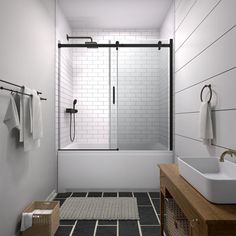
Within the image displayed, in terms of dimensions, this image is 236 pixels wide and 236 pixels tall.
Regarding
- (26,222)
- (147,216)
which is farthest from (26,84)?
(147,216)

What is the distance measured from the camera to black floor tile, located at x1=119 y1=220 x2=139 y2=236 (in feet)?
7.47

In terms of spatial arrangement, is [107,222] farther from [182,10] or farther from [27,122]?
[182,10]

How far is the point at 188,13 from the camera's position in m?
2.73

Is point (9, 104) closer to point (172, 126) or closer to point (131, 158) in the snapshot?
point (131, 158)

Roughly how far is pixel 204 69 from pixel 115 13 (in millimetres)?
2421

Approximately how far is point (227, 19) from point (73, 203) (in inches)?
104

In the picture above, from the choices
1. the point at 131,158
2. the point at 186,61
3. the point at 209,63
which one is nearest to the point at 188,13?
the point at 186,61

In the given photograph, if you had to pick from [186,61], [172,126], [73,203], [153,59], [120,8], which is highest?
[120,8]

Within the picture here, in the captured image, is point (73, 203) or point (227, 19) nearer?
point (227, 19)

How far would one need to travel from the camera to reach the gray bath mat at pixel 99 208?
2.63 metres

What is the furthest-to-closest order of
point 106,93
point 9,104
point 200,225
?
point 106,93
point 9,104
point 200,225

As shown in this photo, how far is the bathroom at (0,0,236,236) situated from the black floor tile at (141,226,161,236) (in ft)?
0.03

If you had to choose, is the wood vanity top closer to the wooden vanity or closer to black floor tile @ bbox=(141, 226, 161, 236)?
the wooden vanity

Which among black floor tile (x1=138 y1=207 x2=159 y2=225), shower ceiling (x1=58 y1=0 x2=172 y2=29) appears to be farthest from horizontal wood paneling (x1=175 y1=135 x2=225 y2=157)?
shower ceiling (x1=58 y1=0 x2=172 y2=29)
